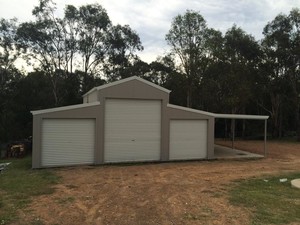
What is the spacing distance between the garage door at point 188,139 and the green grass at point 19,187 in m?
7.10

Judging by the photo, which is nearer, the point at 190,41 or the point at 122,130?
the point at 122,130

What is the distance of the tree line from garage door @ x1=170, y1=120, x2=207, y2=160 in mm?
13514

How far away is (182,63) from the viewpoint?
35.7 m

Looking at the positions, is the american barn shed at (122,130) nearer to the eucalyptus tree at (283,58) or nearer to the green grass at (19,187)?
the green grass at (19,187)

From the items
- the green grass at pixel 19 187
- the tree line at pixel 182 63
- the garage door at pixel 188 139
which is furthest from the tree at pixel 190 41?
the green grass at pixel 19 187

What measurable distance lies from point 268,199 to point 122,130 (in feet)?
31.2

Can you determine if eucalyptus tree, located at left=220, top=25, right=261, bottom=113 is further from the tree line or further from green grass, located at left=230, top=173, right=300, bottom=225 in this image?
green grass, located at left=230, top=173, right=300, bottom=225

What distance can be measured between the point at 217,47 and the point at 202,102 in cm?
599

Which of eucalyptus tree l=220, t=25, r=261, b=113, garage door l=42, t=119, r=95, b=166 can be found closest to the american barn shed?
garage door l=42, t=119, r=95, b=166

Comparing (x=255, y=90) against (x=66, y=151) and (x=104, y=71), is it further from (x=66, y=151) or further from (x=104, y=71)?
(x=66, y=151)

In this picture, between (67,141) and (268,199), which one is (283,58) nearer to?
(67,141)

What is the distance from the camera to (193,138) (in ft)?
63.4

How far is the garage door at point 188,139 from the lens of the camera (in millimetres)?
18812

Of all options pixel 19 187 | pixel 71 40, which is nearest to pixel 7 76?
pixel 71 40
